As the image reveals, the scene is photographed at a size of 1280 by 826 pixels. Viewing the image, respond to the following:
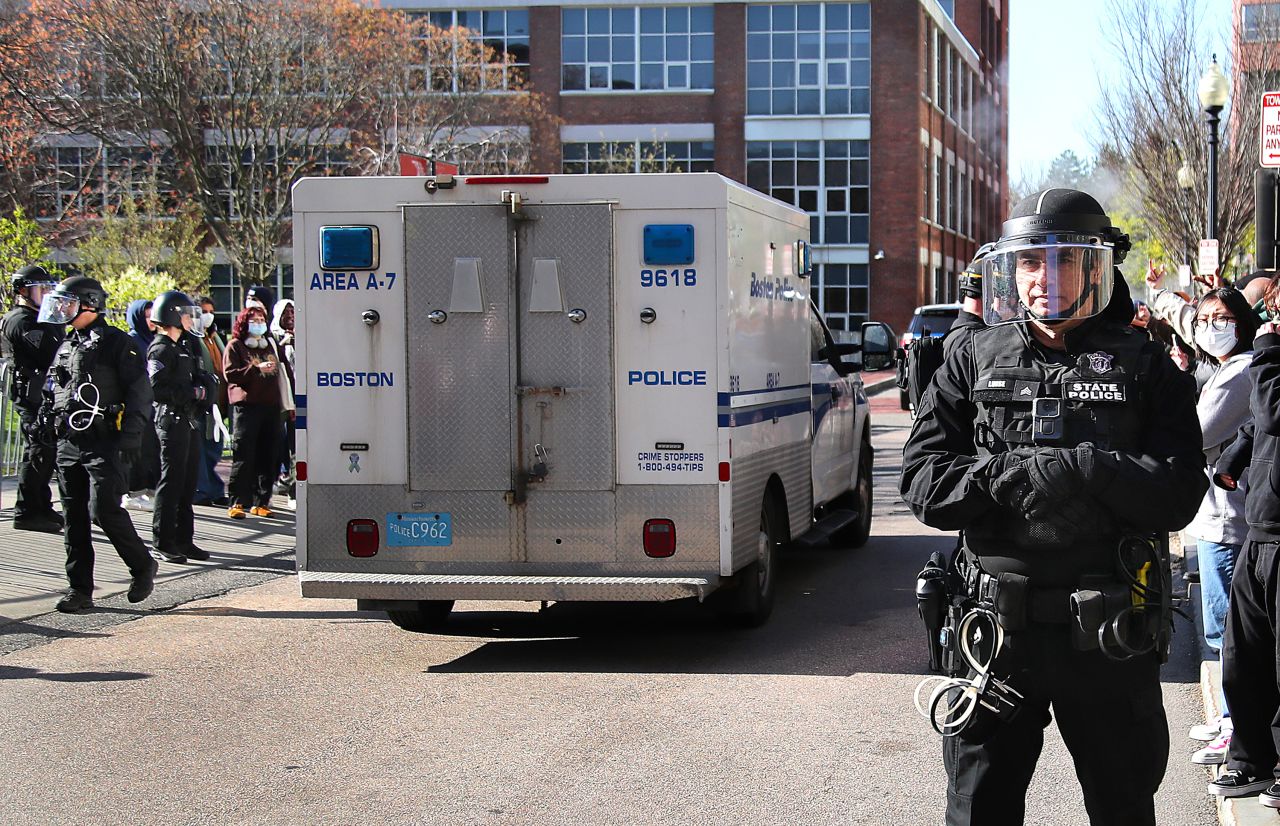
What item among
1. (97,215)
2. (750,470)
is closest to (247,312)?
(750,470)

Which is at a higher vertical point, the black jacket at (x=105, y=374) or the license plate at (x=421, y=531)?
the black jacket at (x=105, y=374)

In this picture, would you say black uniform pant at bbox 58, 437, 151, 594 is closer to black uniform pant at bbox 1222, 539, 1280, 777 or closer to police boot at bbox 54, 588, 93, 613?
police boot at bbox 54, 588, 93, 613

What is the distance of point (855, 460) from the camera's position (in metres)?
12.0

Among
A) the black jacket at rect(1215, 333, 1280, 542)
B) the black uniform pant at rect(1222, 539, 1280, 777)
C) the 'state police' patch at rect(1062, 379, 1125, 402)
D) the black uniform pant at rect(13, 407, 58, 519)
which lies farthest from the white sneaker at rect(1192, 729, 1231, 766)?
the black uniform pant at rect(13, 407, 58, 519)

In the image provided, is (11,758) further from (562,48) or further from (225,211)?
(562,48)

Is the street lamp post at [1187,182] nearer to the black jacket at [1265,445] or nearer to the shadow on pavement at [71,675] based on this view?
the black jacket at [1265,445]

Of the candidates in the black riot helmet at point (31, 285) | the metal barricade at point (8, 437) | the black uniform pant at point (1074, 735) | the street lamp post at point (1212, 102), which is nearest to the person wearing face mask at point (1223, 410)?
the black uniform pant at point (1074, 735)

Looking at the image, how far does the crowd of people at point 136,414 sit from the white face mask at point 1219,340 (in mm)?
4841

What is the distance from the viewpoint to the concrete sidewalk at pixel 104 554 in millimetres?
9719

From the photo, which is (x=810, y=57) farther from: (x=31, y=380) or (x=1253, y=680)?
(x=1253, y=680)

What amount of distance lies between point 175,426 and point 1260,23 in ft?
77.7

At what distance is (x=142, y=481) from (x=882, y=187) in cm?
3821

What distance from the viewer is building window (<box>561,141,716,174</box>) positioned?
47.2 meters

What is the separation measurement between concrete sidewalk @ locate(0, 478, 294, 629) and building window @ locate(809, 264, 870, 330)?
36376 mm
